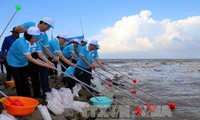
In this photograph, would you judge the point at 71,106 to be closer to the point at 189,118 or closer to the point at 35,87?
the point at 35,87

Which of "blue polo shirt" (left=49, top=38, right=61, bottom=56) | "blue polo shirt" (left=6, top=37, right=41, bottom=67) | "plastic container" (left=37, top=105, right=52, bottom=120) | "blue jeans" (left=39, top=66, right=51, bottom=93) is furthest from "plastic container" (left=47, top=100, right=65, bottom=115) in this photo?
"blue polo shirt" (left=49, top=38, right=61, bottom=56)

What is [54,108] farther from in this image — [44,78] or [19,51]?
[19,51]

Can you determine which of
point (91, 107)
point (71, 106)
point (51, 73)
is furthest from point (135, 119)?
point (51, 73)

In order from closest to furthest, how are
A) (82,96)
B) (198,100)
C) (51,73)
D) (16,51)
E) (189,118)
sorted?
(16,51)
(189,118)
(82,96)
(198,100)
(51,73)

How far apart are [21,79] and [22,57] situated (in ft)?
1.68

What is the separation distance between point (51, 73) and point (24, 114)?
6.10m

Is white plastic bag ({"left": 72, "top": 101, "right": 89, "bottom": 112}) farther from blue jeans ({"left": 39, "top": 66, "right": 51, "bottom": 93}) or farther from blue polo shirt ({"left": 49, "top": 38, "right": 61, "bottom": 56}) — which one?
blue polo shirt ({"left": 49, "top": 38, "right": 61, "bottom": 56})

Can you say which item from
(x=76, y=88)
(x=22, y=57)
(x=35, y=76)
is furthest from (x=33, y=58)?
(x=76, y=88)

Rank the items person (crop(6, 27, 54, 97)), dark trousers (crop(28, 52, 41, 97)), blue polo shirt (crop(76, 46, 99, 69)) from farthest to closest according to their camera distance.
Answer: blue polo shirt (crop(76, 46, 99, 69)) < dark trousers (crop(28, 52, 41, 97)) < person (crop(6, 27, 54, 97))

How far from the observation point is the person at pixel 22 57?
5.32m

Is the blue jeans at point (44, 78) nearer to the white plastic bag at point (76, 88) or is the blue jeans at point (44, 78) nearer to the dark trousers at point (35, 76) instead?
the dark trousers at point (35, 76)

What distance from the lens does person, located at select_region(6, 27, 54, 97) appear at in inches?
210

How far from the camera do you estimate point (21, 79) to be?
19.0 ft

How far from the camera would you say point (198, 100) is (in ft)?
32.0
